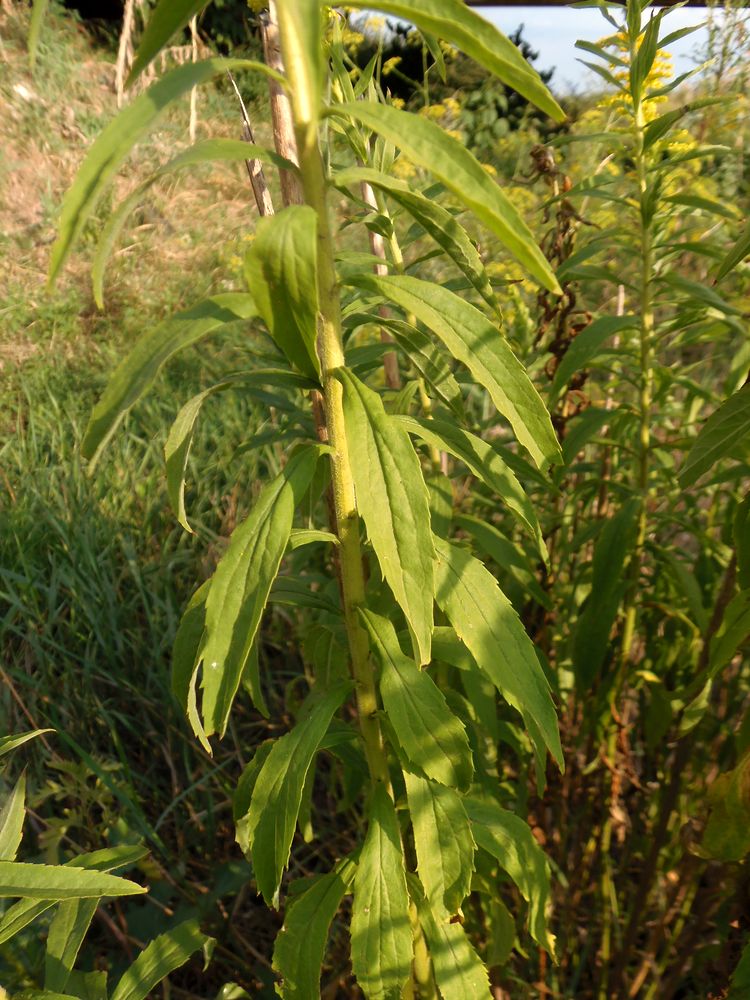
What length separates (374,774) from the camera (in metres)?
1.24

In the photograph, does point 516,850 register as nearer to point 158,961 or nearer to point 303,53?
point 158,961

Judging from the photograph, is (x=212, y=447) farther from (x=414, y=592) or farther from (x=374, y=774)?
(x=414, y=592)

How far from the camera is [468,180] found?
0.74 metres

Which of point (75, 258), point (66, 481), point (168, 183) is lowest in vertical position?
point (66, 481)

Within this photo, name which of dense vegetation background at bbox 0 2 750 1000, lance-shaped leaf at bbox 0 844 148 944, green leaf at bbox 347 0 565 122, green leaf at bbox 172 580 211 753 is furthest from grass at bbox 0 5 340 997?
green leaf at bbox 347 0 565 122

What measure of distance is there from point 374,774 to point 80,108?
7.58 meters

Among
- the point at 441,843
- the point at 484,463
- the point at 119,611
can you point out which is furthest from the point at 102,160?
the point at 119,611

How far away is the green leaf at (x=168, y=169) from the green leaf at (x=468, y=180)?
5.9 inches

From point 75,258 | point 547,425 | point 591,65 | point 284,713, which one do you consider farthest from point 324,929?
point 75,258

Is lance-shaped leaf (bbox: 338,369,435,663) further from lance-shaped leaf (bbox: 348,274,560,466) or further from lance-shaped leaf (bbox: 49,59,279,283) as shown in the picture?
lance-shaped leaf (bbox: 49,59,279,283)

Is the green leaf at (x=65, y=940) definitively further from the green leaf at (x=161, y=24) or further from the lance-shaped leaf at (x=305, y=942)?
the green leaf at (x=161, y=24)

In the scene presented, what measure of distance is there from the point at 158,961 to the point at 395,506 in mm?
843

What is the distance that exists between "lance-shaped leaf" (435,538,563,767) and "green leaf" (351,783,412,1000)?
0.28 meters

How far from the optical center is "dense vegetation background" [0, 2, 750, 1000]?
65.7 inches
